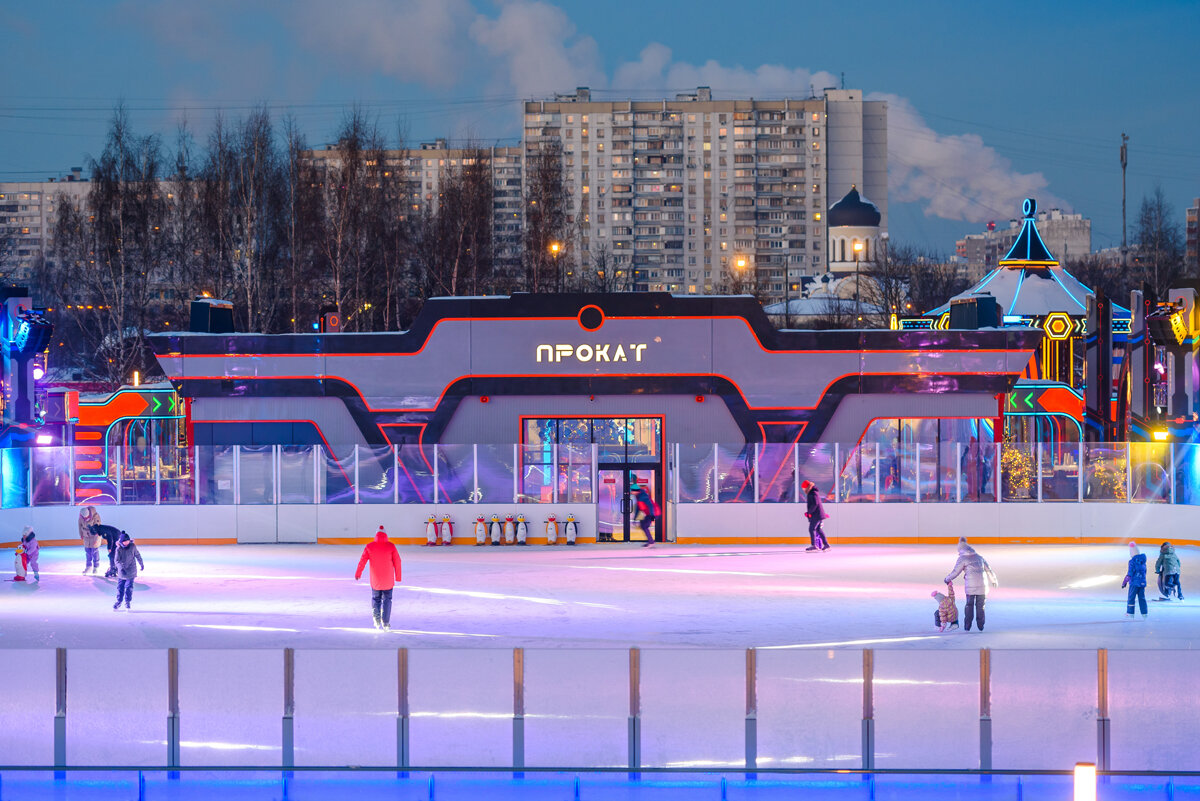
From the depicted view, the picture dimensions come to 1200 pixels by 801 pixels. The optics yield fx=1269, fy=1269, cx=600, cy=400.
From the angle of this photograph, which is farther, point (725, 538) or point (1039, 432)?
point (1039, 432)

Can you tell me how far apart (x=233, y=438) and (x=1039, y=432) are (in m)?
25.2

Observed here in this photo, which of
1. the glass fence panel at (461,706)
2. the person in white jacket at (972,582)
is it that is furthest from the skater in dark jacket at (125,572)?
the person in white jacket at (972,582)

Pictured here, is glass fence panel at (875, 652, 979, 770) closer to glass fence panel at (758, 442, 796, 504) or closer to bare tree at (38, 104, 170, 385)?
glass fence panel at (758, 442, 796, 504)

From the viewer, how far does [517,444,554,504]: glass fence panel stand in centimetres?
3338

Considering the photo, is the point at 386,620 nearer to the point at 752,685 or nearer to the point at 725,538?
the point at 752,685

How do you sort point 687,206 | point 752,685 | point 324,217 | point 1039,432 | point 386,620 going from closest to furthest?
point 752,685 → point 386,620 → point 1039,432 → point 324,217 → point 687,206

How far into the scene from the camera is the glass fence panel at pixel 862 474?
109ft

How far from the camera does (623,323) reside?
3512 centimetres

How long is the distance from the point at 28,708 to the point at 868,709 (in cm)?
775

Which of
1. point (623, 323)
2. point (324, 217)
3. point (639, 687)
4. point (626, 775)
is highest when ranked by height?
point (324, 217)

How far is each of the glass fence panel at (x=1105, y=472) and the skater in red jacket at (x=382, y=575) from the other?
821 inches

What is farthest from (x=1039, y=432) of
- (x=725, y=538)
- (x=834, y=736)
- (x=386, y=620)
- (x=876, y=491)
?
(x=834, y=736)

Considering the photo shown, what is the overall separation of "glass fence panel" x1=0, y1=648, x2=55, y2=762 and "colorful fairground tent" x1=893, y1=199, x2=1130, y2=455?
28037 millimetres

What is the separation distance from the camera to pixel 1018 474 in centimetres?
3341
